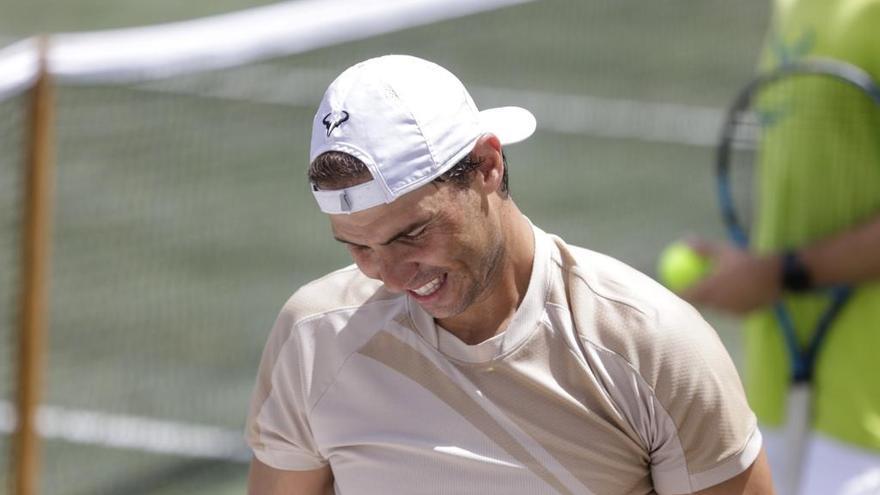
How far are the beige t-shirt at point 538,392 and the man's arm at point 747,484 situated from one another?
2 cm

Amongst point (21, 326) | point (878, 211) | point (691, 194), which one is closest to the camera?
point (878, 211)

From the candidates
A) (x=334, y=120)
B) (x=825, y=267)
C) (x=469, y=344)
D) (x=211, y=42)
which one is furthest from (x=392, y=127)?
(x=211, y=42)

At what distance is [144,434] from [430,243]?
4.11 metres

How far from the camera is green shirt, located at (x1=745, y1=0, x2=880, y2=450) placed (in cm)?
382

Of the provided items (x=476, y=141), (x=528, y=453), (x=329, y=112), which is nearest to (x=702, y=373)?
(x=528, y=453)

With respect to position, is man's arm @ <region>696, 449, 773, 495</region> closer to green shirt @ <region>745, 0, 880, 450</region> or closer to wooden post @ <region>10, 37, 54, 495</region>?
green shirt @ <region>745, 0, 880, 450</region>

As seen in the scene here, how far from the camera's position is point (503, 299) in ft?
8.42

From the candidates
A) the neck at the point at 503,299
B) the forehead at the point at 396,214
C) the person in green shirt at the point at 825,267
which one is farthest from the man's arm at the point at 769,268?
the forehead at the point at 396,214

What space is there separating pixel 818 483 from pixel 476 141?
1859 millimetres

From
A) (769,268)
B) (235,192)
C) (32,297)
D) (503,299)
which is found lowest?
(235,192)

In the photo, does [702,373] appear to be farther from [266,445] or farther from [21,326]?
[21,326]

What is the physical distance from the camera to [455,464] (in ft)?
8.36

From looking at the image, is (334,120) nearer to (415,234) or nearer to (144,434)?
(415,234)

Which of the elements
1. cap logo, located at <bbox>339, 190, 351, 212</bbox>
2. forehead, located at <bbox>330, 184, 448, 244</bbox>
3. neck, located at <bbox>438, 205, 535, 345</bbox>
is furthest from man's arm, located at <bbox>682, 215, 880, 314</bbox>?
cap logo, located at <bbox>339, 190, 351, 212</bbox>
